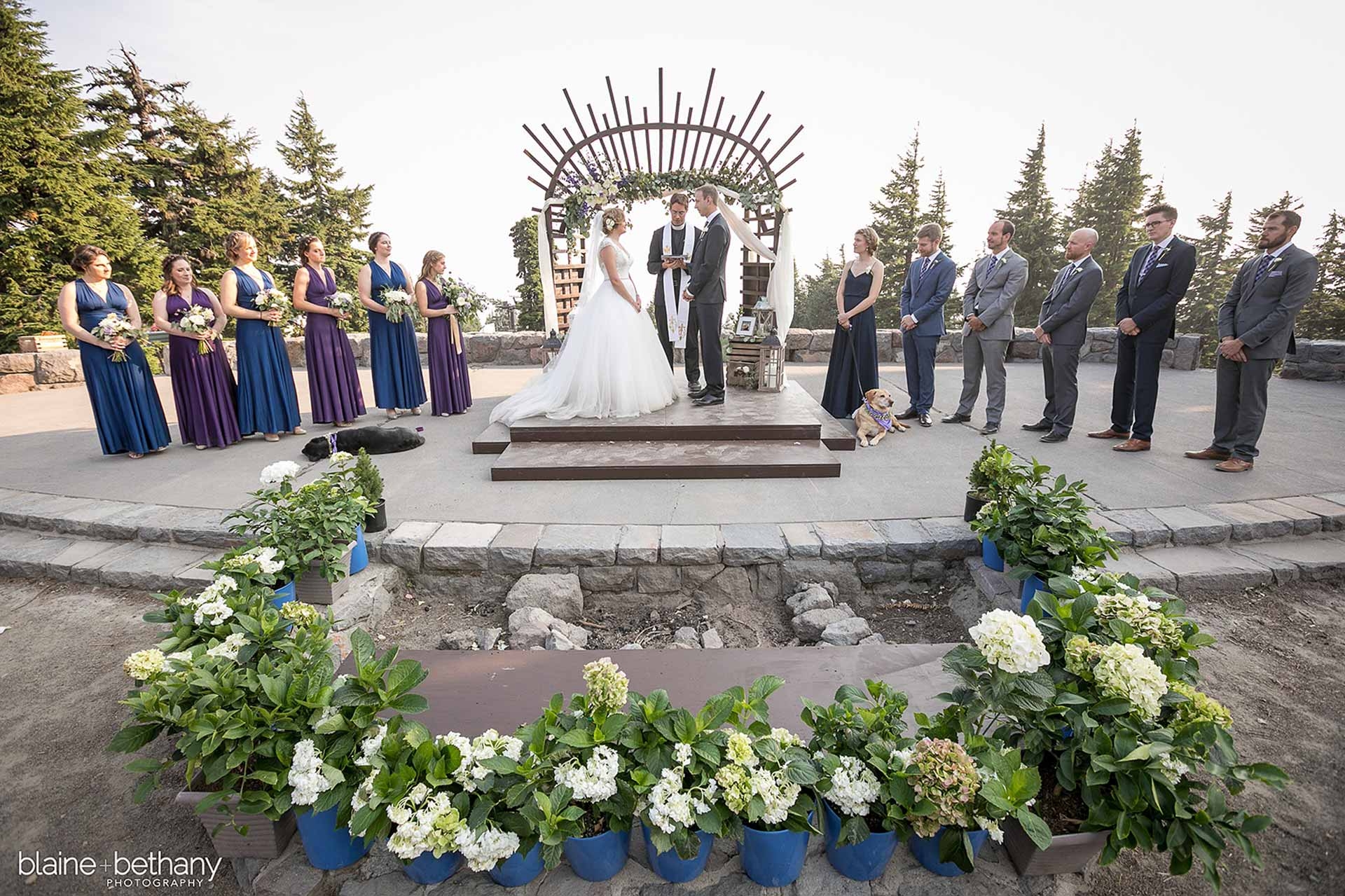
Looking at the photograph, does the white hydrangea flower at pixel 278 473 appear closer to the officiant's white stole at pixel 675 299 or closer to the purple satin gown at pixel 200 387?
the purple satin gown at pixel 200 387

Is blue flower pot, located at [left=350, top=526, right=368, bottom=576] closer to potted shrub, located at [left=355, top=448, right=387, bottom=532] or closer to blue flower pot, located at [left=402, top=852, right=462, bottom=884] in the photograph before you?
potted shrub, located at [left=355, top=448, right=387, bottom=532]

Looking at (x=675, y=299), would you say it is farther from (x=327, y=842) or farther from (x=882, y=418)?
(x=327, y=842)

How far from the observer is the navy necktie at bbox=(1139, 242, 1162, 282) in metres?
5.00

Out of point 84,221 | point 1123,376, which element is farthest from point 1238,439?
point 84,221

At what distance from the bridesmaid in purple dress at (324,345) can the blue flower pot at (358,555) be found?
352 cm

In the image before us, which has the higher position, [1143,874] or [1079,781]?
[1079,781]

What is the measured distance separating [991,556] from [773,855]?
2.34 m

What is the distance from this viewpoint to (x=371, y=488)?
3670mm

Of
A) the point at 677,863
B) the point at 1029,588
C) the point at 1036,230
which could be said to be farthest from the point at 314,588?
the point at 1036,230

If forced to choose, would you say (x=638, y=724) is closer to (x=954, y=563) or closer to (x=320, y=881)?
(x=320, y=881)

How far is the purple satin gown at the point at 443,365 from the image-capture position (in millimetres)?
6777

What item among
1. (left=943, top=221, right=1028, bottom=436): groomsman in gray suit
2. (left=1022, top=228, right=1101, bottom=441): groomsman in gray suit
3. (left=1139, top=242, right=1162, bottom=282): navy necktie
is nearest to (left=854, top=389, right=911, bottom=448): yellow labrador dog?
(left=943, top=221, right=1028, bottom=436): groomsman in gray suit

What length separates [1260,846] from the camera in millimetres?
1915

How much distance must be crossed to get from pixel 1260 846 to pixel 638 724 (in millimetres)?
2007
